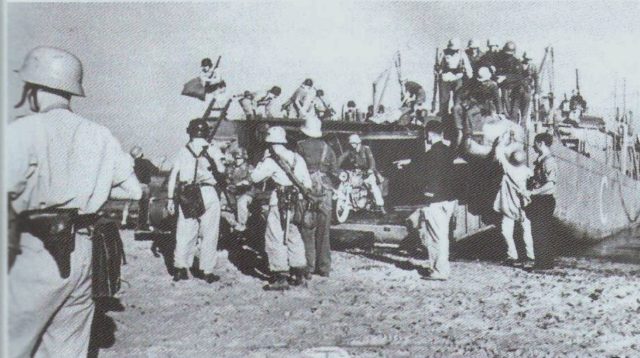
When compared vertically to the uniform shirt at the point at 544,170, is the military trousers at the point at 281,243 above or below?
below

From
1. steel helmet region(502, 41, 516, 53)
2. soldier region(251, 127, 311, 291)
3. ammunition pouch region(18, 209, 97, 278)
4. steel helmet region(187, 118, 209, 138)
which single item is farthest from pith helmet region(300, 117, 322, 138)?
ammunition pouch region(18, 209, 97, 278)

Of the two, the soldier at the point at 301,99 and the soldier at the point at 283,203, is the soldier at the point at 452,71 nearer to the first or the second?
the soldier at the point at 301,99

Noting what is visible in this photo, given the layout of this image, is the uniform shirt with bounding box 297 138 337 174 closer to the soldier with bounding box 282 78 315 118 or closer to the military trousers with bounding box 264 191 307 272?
the soldier with bounding box 282 78 315 118

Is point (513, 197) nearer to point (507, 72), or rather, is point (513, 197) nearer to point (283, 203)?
point (507, 72)

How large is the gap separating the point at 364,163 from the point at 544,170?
45.6 inches

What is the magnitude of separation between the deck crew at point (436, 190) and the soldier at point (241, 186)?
110cm

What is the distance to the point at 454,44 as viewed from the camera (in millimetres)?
3160

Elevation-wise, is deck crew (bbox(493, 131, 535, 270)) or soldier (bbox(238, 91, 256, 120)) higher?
soldier (bbox(238, 91, 256, 120))

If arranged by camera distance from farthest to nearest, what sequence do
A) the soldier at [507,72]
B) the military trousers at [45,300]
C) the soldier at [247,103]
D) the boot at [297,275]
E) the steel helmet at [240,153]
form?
the steel helmet at [240,153], the boot at [297,275], the soldier at [247,103], the soldier at [507,72], the military trousers at [45,300]

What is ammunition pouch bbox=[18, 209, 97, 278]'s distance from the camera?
5.86 ft

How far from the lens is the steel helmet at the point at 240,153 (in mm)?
3776

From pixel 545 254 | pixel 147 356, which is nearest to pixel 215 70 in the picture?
pixel 147 356

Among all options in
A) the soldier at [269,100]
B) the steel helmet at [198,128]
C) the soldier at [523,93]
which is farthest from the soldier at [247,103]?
the soldier at [523,93]

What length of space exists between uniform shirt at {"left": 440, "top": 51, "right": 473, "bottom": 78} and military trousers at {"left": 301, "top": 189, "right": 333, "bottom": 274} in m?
1.04
